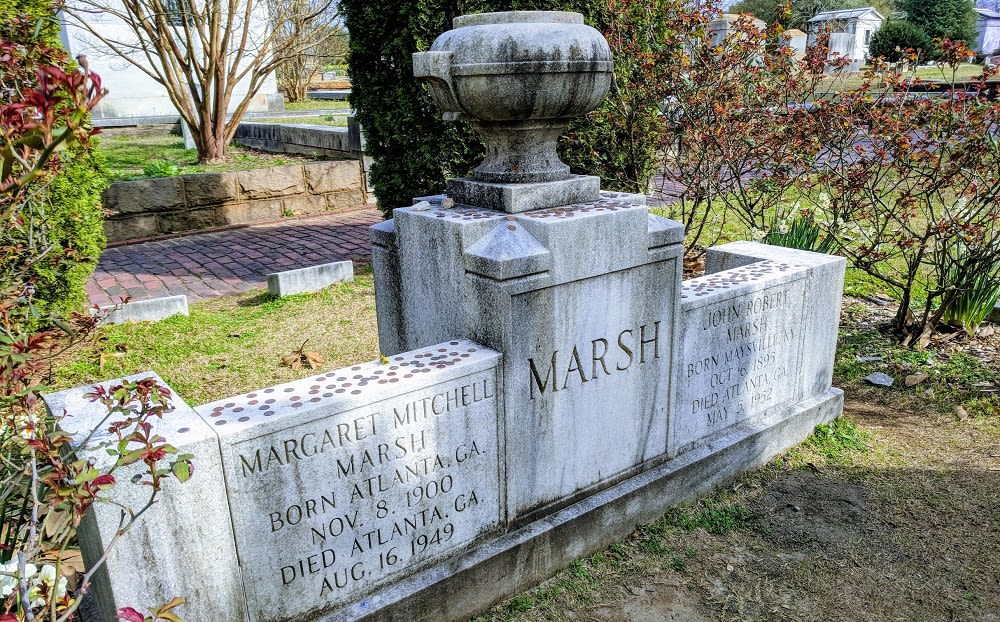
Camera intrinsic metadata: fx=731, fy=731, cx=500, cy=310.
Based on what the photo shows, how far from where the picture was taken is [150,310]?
5785 mm

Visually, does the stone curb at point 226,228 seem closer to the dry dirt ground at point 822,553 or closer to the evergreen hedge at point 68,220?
Result: the evergreen hedge at point 68,220

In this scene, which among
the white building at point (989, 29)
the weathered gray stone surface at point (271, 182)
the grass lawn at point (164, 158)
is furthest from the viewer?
the white building at point (989, 29)

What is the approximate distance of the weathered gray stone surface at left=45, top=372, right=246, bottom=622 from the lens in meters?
1.97

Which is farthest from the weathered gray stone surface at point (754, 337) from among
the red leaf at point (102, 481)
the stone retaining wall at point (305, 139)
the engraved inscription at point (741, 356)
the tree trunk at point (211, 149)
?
the tree trunk at point (211, 149)

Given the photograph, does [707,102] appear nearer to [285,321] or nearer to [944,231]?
[944,231]

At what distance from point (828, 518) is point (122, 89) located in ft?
62.5

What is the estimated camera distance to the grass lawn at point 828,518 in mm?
2824

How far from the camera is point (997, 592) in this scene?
9.38ft

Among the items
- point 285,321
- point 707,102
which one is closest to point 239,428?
point 285,321

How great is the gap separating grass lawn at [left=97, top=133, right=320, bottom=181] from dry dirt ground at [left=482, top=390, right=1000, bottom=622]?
8603 mm

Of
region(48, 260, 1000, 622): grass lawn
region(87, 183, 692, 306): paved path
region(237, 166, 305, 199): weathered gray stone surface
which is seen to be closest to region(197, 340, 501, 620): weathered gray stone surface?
region(48, 260, 1000, 622): grass lawn

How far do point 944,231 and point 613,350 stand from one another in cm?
312

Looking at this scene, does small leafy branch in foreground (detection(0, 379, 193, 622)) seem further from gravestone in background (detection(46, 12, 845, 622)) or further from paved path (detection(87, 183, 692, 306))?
paved path (detection(87, 183, 692, 306))

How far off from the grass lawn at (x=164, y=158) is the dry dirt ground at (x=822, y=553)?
8.60 m
